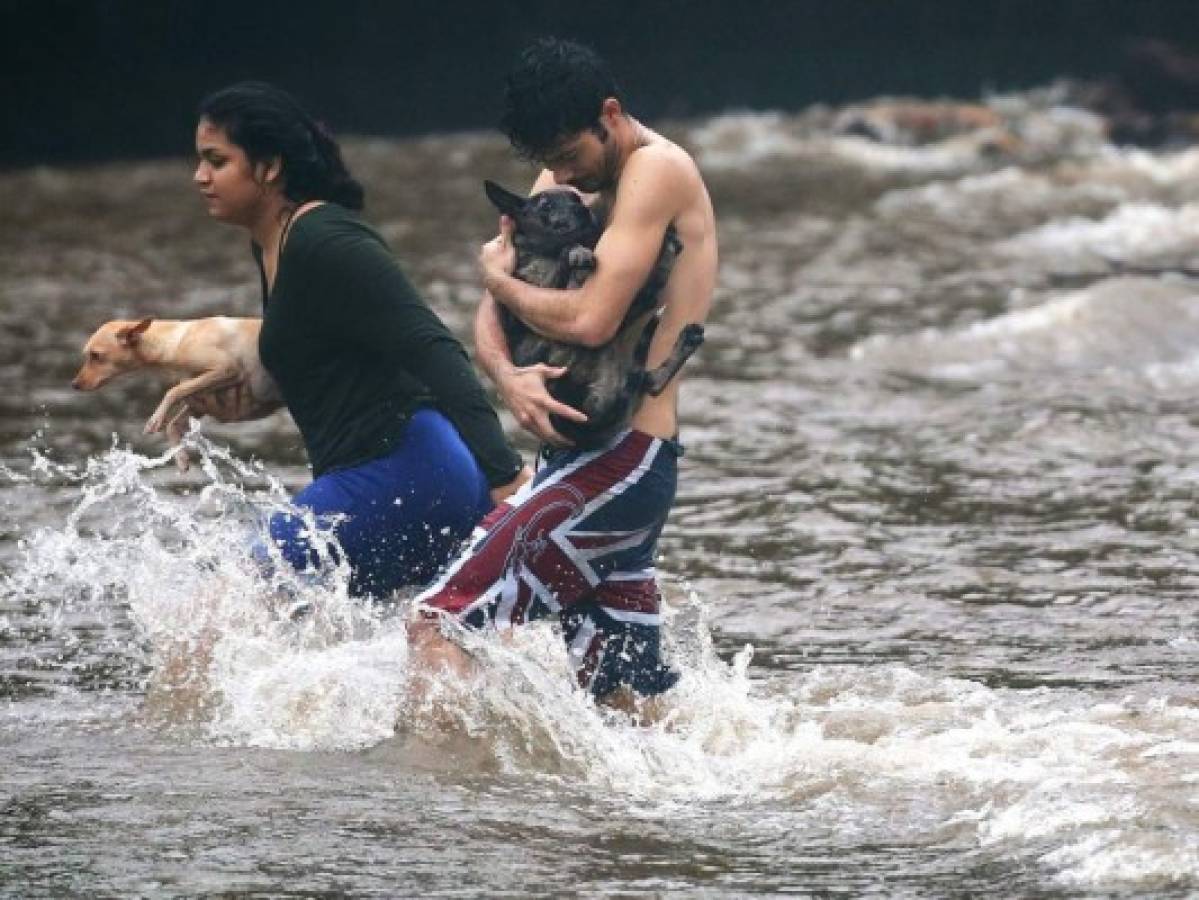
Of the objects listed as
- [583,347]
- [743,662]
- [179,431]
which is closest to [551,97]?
[583,347]

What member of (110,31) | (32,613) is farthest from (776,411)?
(110,31)

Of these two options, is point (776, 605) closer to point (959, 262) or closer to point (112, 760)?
point (112, 760)

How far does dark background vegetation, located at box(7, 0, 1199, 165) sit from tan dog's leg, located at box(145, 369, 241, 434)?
755 inches

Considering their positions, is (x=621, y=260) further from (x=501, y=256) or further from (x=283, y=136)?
(x=283, y=136)

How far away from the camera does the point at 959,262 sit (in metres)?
16.8

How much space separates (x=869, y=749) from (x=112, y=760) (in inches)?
73.6

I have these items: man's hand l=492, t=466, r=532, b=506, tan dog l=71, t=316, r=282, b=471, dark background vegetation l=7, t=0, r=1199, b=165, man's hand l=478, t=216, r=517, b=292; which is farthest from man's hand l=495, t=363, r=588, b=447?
dark background vegetation l=7, t=0, r=1199, b=165

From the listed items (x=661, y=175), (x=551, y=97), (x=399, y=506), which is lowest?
(x=399, y=506)

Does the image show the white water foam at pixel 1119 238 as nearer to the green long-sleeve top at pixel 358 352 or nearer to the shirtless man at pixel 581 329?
the green long-sleeve top at pixel 358 352

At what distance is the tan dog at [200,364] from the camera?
6.02 m

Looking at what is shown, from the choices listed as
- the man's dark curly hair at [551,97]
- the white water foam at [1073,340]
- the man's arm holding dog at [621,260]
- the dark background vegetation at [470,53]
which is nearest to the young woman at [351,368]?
the man's arm holding dog at [621,260]

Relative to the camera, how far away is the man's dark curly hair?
5316 millimetres

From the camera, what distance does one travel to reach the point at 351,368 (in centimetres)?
592

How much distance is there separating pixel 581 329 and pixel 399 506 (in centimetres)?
77
